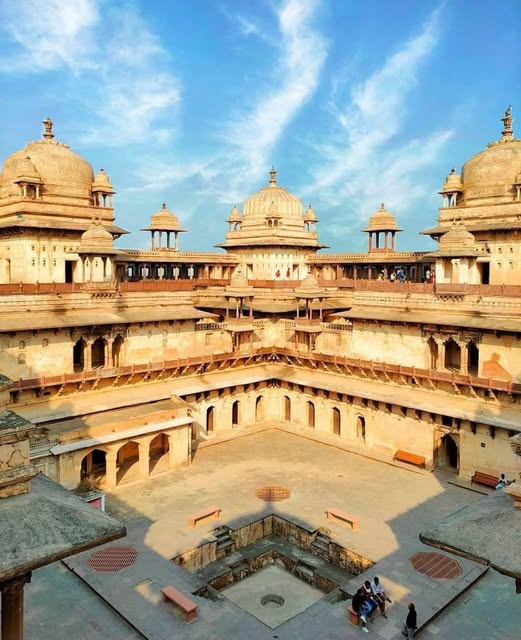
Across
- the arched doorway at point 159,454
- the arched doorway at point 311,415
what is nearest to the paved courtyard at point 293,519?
the arched doorway at point 159,454

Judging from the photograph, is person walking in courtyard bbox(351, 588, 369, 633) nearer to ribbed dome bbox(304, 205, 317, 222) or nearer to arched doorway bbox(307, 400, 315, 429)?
arched doorway bbox(307, 400, 315, 429)

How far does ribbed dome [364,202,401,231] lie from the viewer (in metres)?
43.8

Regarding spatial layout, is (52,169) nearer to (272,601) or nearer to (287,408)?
(287,408)

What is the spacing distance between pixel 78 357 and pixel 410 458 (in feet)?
65.4

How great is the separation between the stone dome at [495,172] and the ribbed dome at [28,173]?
28.7 m

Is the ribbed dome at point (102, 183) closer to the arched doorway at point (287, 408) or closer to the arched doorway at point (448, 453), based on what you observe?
the arched doorway at point (287, 408)

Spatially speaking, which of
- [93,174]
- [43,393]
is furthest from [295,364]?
[93,174]

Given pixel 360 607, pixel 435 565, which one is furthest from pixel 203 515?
pixel 435 565

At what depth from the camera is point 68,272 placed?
124 ft

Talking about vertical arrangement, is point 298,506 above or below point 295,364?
below

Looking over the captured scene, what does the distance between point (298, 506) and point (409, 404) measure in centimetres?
867

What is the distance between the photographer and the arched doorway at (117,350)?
3175cm

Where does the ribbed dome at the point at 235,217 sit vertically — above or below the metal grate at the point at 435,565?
above

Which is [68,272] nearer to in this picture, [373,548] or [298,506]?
[298,506]
